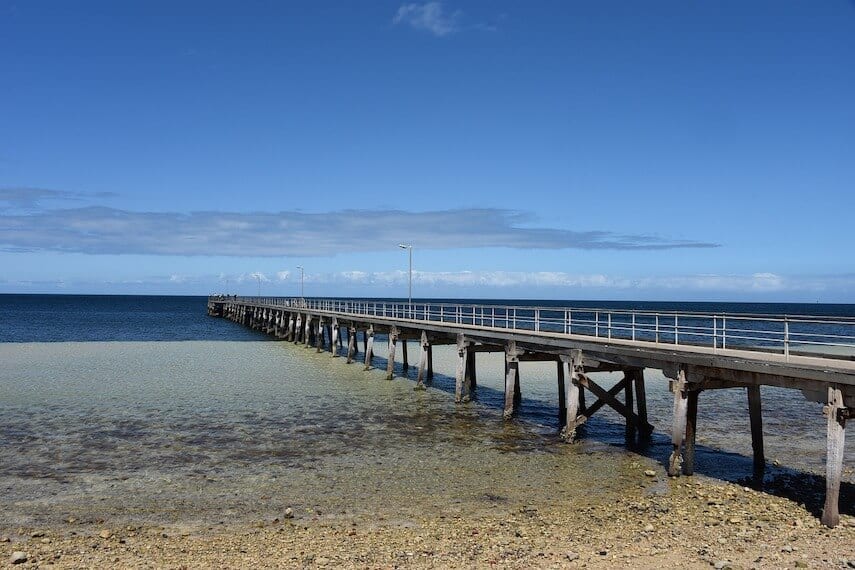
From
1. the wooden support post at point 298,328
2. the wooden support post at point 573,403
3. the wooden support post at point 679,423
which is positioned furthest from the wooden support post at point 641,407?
the wooden support post at point 298,328

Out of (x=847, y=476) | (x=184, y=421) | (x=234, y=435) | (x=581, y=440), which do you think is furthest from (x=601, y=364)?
(x=184, y=421)

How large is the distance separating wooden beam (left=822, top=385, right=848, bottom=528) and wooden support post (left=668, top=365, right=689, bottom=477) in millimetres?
3468

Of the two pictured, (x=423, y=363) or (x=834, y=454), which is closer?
(x=834, y=454)

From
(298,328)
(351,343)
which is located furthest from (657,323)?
(298,328)

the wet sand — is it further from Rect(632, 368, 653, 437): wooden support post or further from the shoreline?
Rect(632, 368, 653, 437): wooden support post

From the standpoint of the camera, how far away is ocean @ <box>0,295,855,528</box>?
43.2ft

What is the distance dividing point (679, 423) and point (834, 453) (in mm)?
3761

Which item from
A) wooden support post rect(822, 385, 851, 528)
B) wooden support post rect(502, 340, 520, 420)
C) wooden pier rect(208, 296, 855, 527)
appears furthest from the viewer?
wooden support post rect(502, 340, 520, 420)

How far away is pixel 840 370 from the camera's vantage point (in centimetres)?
1165

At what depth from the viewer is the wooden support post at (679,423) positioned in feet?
49.1

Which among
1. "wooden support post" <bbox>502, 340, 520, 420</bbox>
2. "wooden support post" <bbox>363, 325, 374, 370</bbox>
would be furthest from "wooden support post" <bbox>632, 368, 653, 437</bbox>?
"wooden support post" <bbox>363, 325, 374, 370</bbox>

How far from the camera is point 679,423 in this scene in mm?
15055

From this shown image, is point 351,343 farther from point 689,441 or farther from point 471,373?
point 689,441

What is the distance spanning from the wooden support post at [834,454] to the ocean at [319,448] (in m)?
2.96
